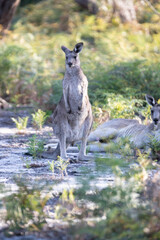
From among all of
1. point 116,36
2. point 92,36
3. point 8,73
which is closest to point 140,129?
point 8,73

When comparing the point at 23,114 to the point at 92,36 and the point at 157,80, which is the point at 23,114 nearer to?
the point at 157,80

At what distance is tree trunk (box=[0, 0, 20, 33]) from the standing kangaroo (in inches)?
220

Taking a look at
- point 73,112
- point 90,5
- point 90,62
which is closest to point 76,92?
point 73,112

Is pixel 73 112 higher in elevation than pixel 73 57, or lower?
lower

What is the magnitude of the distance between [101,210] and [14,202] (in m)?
0.53

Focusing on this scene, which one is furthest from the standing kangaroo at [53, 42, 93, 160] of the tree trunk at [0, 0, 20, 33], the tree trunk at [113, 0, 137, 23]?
the tree trunk at [113, 0, 137, 23]

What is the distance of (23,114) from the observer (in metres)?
8.91

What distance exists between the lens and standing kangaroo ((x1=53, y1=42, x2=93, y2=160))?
16.4 ft

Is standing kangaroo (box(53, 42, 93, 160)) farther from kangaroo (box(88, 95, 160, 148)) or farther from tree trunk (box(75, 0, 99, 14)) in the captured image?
tree trunk (box(75, 0, 99, 14))

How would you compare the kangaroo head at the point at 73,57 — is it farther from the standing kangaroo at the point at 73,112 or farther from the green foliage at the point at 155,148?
the green foliage at the point at 155,148

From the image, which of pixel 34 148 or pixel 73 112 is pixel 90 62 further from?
pixel 34 148

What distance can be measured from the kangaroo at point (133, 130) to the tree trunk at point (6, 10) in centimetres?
491

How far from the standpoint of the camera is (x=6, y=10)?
412 inches

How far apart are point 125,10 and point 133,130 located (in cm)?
1032
